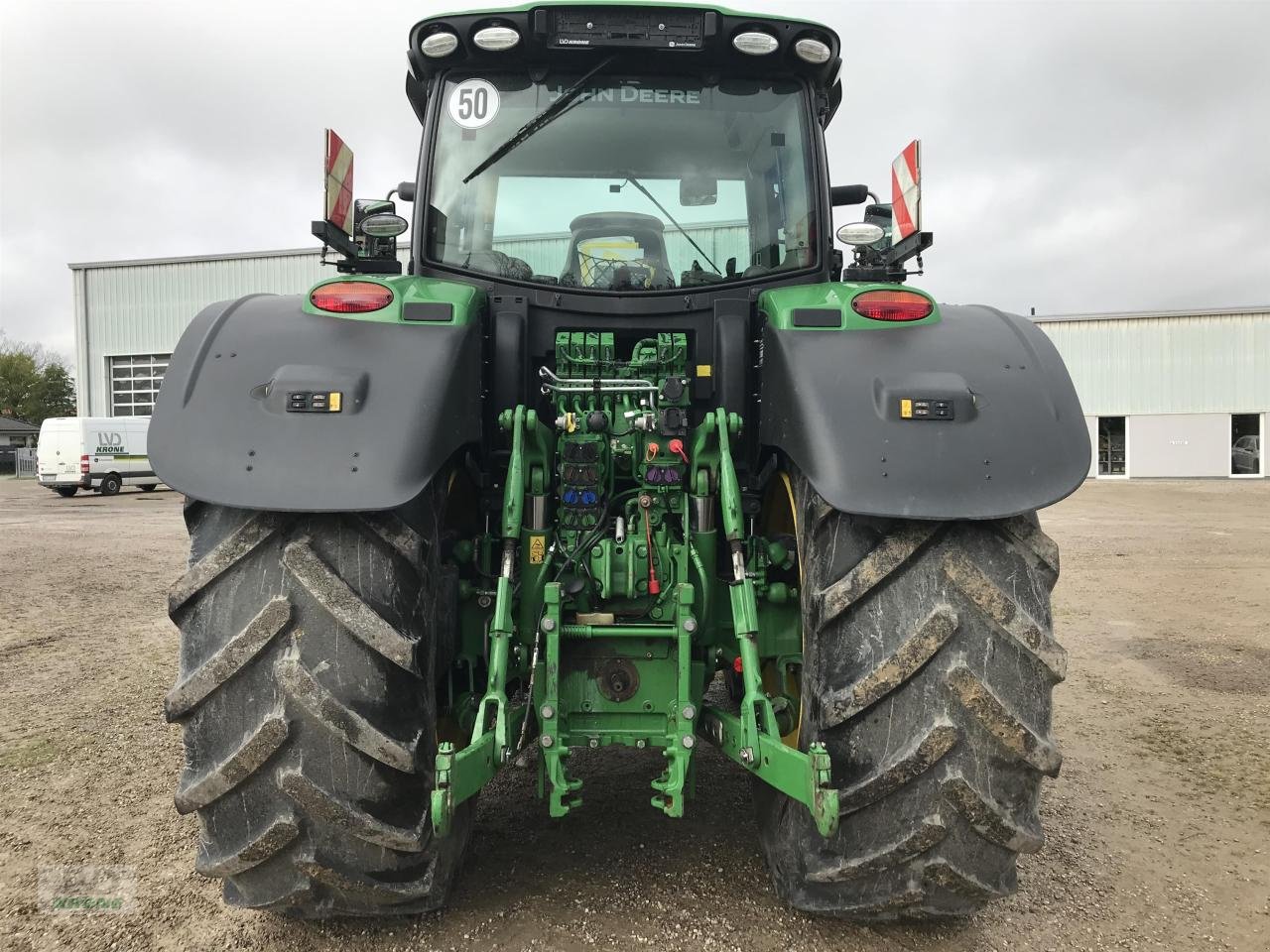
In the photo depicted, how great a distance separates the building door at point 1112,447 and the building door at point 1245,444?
10.9 feet

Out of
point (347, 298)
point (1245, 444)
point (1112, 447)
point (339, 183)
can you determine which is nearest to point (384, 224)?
point (339, 183)

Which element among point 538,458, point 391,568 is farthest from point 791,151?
point 391,568

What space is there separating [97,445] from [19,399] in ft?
136

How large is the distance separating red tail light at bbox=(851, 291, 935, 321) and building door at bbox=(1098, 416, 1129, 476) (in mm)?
31313

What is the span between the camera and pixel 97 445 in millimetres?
22797

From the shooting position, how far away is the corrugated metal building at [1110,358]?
29.1 metres

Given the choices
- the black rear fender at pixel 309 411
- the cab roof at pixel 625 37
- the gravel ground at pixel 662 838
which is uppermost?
the cab roof at pixel 625 37

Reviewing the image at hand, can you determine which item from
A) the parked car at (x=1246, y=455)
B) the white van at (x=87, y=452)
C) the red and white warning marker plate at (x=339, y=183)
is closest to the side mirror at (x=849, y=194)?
the red and white warning marker plate at (x=339, y=183)

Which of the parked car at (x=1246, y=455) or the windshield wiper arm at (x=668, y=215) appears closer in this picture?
the windshield wiper arm at (x=668, y=215)

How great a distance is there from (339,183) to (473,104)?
0.64m

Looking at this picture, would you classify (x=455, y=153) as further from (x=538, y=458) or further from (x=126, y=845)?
(x=126, y=845)

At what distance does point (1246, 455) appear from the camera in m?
29.2

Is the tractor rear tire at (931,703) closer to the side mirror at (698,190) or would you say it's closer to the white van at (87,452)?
the side mirror at (698,190)

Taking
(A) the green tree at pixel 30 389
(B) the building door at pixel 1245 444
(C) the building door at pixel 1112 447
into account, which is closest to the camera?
(B) the building door at pixel 1245 444
